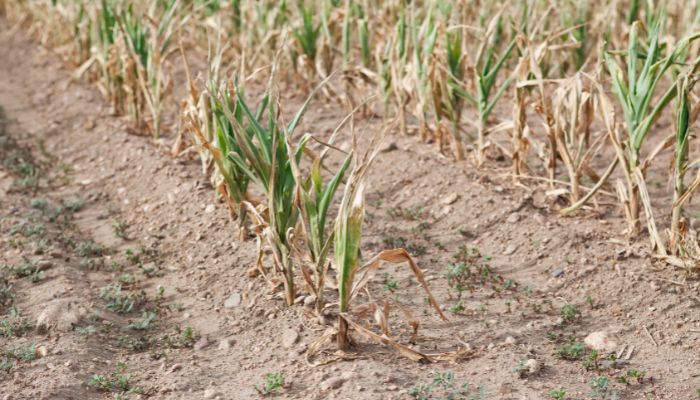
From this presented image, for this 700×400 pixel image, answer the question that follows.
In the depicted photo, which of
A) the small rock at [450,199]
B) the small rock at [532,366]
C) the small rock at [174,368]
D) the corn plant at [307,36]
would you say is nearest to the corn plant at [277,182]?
the small rock at [174,368]

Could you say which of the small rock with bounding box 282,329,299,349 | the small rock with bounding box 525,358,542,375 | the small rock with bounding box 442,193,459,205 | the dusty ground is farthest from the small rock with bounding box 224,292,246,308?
the small rock with bounding box 442,193,459,205

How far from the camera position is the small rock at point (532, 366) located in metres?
3.33

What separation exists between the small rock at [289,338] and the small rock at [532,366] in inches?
33.9

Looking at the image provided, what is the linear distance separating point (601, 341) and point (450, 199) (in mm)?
1382

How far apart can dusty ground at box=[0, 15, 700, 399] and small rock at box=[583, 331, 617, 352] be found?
5 centimetres

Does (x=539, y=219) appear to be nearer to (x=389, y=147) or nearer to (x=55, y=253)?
(x=389, y=147)

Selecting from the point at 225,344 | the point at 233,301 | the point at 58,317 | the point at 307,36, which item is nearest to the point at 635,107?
the point at 233,301

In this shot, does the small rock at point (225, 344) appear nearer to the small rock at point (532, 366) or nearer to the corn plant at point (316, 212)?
the corn plant at point (316, 212)

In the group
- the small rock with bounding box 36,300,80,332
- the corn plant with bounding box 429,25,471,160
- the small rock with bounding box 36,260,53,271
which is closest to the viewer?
the small rock with bounding box 36,300,80,332

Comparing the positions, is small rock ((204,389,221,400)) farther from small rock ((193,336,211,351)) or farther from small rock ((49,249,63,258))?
small rock ((49,249,63,258))

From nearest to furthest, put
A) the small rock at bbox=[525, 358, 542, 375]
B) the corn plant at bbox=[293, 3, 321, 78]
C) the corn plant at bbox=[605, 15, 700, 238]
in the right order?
the small rock at bbox=[525, 358, 542, 375] < the corn plant at bbox=[605, 15, 700, 238] < the corn plant at bbox=[293, 3, 321, 78]

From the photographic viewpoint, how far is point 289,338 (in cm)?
352

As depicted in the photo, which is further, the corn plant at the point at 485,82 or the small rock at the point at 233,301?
the corn plant at the point at 485,82

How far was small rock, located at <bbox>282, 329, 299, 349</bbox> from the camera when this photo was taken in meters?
3.49
